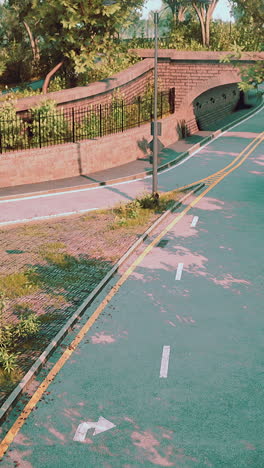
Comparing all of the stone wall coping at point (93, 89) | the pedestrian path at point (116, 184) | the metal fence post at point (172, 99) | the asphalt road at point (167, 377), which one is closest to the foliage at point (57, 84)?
the stone wall coping at point (93, 89)

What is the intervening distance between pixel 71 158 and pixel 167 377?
19.3 meters

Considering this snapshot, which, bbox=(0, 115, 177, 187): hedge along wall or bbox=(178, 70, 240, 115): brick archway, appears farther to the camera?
bbox=(178, 70, 240, 115): brick archway

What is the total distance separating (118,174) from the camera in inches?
1174

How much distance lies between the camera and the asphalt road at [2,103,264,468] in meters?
9.02

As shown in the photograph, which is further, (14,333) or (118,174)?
(118,174)

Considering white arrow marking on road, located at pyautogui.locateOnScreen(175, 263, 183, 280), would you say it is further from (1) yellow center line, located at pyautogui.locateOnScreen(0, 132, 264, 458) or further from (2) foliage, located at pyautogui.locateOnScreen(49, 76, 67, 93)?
(2) foliage, located at pyautogui.locateOnScreen(49, 76, 67, 93)

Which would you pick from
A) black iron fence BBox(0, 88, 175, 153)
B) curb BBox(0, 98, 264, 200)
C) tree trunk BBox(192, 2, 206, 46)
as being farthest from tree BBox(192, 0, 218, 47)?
black iron fence BBox(0, 88, 175, 153)

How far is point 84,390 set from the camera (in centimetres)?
1072

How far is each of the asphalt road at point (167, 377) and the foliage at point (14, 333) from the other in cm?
84

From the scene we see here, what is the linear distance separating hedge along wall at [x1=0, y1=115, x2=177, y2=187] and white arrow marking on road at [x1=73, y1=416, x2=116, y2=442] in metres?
18.5

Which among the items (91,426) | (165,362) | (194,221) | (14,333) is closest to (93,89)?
Answer: (194,221)

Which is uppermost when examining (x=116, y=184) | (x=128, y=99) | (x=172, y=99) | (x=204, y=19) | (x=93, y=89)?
(x=204, y=19)

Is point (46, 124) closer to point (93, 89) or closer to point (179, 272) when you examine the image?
point (93, 89)

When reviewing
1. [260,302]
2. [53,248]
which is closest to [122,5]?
[53,248]
